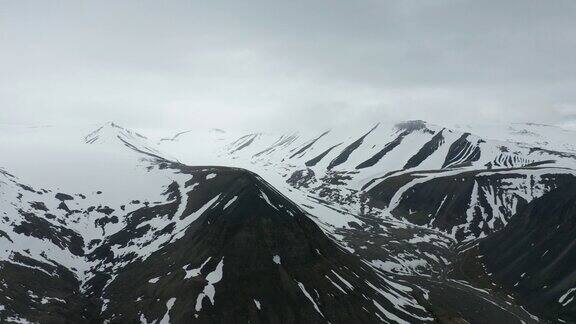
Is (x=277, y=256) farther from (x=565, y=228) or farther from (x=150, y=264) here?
(x=565, y=228)

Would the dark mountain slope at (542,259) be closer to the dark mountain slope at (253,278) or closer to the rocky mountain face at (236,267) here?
the rocky mountain face at (236,267)

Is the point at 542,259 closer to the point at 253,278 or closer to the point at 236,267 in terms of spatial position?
the point at 253,278

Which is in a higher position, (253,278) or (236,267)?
(236,267)

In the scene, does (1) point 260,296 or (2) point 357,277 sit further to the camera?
(2) point 357,277

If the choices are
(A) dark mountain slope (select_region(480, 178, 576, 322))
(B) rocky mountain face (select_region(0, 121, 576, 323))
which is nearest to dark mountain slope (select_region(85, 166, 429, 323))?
(B) rocky mountain face (select_region(0, 121, 576, 323))

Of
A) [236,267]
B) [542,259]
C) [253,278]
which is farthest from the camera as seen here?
[542,259]

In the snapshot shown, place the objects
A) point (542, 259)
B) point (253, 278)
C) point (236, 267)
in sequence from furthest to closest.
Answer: point (542, 259), point (236, 267), point (253, 278)

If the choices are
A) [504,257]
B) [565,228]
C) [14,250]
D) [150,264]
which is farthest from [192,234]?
[565,228]

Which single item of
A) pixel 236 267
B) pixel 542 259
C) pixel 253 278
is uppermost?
pixel 236 267

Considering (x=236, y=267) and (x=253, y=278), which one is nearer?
(x=253, y=278)

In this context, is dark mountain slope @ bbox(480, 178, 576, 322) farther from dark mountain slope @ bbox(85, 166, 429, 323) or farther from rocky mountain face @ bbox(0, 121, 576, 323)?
dark mountain slope @ bbox(85, 166, 429, 323)

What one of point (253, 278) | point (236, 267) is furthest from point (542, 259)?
point (236, 267)
